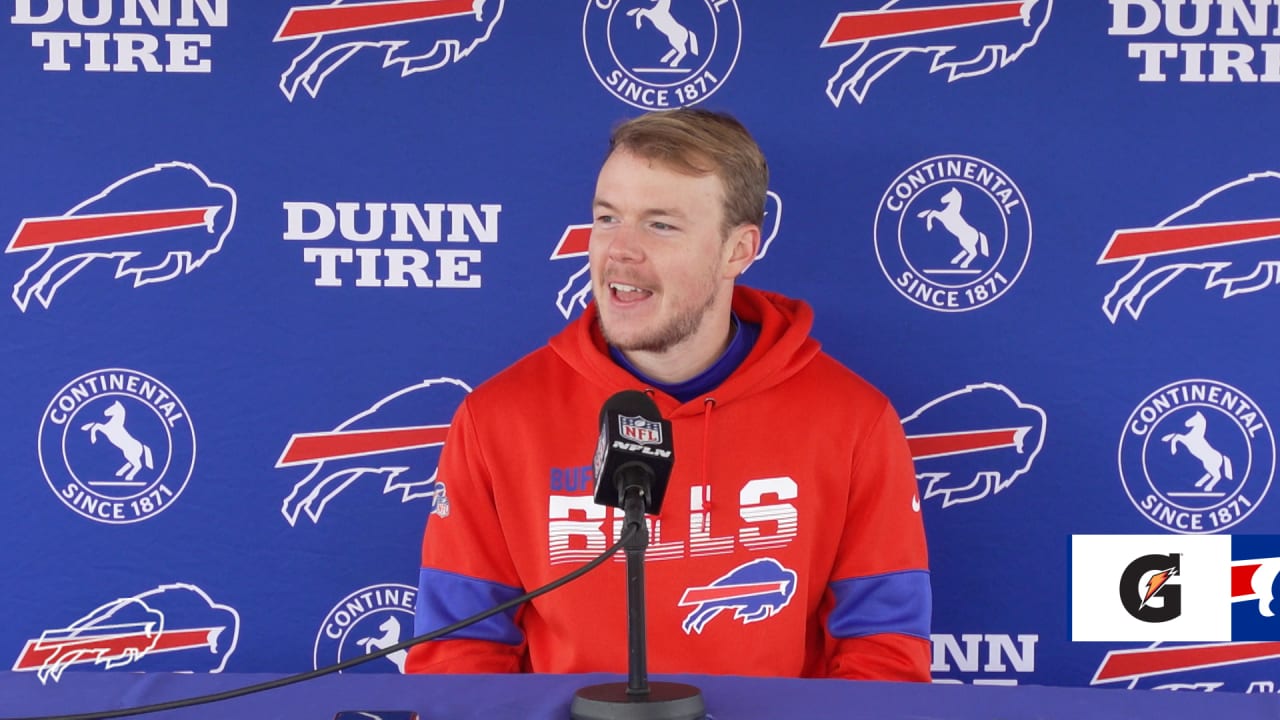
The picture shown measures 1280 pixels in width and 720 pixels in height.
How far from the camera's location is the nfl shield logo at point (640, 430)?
1.06 meters

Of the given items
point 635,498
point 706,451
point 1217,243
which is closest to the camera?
point 635,498

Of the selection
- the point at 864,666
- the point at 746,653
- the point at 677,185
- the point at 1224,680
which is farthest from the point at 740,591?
the point at 1224,680

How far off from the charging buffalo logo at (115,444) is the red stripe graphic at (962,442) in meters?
1.23

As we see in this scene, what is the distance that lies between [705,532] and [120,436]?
1015mm

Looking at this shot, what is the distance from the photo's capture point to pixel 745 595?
183 cm

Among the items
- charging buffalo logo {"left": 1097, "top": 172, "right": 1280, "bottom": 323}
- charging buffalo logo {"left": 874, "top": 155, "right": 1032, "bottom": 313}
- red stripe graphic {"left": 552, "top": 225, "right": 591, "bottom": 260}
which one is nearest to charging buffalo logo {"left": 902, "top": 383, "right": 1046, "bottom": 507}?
charging buffalo logo {"left": 874, "top": 155, "right": 1032, "bottom": 313}

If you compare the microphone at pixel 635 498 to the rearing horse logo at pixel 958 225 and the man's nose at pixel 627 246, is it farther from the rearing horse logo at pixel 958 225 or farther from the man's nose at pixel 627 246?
the rearing horse logo at pixel 958 225

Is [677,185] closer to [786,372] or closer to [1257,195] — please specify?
[786,372]

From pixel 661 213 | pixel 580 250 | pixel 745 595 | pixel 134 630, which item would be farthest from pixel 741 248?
pixel 134 630

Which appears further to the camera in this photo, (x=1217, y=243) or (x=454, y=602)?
(x=1217, y=243)

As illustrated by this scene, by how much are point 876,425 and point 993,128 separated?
0.57 m

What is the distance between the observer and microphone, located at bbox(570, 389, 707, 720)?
1055 mm

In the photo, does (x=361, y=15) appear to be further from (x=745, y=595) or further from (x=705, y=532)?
(x=745, y=595)

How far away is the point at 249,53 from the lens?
2.08 meters
